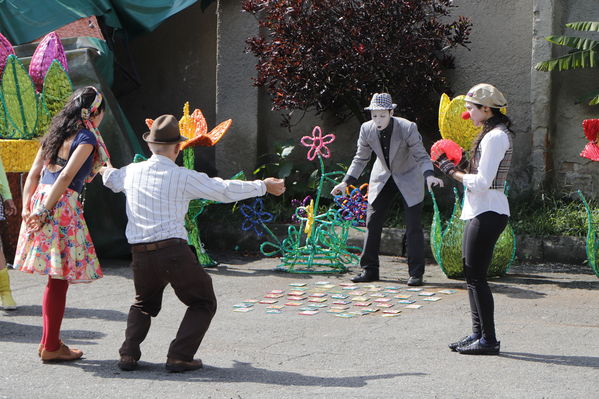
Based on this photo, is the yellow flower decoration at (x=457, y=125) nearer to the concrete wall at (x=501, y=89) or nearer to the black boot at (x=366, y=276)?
the black boot at (x=366, y=276)

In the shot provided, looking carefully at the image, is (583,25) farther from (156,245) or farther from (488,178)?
(156,245)

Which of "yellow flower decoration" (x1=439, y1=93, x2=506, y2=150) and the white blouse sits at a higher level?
"yellow flower decoration" (x1=439, y1=93, x2=506, y2=150)

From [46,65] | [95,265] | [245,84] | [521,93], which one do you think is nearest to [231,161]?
[245,84]

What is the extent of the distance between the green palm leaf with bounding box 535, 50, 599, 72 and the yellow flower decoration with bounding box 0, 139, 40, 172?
5.41 meters

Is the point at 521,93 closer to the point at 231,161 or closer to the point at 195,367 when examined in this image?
the point at 231,161

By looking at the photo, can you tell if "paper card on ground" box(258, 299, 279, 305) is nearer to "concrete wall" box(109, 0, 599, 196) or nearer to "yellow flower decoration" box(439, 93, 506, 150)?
"yellow flower decoration" box(439, 93, 506, 150)

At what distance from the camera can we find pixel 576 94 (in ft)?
30.6

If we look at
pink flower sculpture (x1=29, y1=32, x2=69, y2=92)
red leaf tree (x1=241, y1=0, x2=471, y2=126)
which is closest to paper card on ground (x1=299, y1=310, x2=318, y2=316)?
red leaf tree (x1=241, y1=0, x2=471, y2=126)

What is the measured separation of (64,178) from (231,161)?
5726 millimetres

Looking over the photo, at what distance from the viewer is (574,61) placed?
8.77 m

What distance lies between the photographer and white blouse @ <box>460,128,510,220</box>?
4941 mm

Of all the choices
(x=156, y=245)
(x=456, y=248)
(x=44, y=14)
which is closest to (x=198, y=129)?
(x=44, y=14)

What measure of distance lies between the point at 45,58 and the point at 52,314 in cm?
424

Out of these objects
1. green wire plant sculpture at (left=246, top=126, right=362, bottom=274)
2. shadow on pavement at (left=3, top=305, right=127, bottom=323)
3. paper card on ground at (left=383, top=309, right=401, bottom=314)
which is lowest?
shadow on pavement at (left=3, top=305, right=127, bottom=323)
